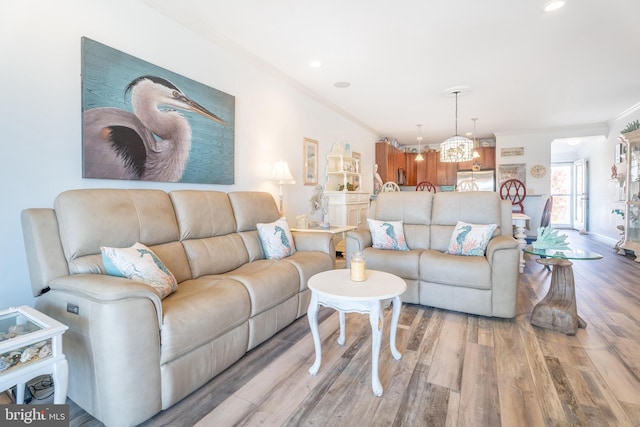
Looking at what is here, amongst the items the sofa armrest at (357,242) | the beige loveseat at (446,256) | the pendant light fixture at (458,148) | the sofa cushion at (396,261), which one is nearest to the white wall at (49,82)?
the sofa armrest at (357,242)

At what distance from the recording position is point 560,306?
2352 millimetres

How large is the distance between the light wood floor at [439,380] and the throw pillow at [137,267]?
0.56 meters

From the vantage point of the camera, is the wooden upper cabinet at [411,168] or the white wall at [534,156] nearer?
the white wall at [534,156]

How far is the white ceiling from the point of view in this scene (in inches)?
95.9

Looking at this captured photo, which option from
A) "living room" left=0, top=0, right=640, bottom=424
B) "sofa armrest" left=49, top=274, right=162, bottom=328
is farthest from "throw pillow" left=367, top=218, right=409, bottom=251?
"sofa armrest" left=49, top=274, right=162, bottom=328

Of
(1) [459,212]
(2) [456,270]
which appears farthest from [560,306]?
(1) [459,212]

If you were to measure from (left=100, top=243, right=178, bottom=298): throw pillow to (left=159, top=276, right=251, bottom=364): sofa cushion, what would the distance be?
0.30 feet

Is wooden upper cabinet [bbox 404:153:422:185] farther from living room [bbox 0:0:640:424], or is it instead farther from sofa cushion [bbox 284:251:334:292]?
sofa cushion [bbox 284:251:334:292]

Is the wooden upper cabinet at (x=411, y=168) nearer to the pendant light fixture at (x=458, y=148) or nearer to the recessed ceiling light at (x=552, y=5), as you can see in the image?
the pendant light fixture at (x=458, y=148)

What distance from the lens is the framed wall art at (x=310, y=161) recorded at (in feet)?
14.3

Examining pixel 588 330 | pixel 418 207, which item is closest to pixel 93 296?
pixel 418 207

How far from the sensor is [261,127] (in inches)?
138

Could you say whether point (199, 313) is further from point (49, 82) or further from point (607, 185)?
point (607, 185)

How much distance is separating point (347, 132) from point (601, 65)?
134 inches
